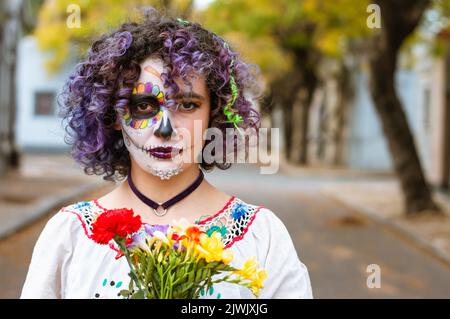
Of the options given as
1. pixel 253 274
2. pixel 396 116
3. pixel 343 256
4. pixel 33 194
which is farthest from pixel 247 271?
pixel 33 194

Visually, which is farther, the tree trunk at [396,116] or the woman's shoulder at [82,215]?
the tree trunk at [396,116]

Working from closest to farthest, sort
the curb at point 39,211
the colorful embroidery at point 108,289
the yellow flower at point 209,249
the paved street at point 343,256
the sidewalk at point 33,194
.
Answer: the yellow flower at point 209,249 < the colorful embroidery at point 108,289 < the paved street at point 343,256 < the curb at point 39,211 < the sidewalk at point 33,194

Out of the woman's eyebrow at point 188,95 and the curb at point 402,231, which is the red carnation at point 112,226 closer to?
the woman's eyebrow at point 188,95

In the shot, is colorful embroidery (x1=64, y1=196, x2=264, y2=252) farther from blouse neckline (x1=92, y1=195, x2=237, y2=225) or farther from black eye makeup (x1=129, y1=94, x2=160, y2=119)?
black eye makeup (x1=129, y1=94, x2=160, y2=119)

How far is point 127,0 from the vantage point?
2422 cm

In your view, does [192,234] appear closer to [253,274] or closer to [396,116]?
[253,274]

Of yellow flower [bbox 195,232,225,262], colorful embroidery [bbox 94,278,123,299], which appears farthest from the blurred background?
yellow flower [bbox 195,232,225,262]

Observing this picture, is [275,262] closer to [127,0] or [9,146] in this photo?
[9,146]

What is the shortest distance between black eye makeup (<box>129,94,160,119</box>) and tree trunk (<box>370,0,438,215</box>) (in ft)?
→ 37.0

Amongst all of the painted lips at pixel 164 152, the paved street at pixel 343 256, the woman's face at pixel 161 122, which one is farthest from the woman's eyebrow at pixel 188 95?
the paved street at pixel 343 256

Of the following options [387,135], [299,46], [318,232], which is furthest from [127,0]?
[318,232]

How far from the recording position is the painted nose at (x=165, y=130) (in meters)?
2.19

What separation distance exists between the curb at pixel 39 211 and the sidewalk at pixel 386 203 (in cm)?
572
